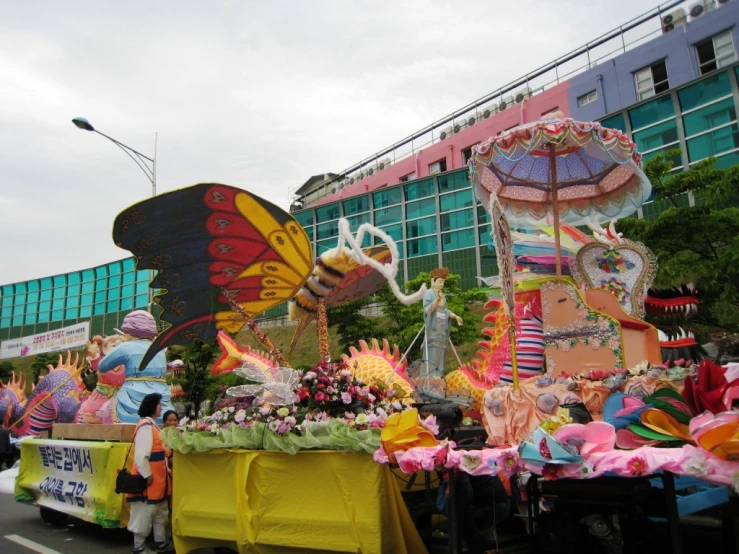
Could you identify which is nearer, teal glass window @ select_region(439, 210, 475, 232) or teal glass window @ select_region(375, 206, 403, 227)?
teal glass window @ select_region(439, 210, 475, 232)

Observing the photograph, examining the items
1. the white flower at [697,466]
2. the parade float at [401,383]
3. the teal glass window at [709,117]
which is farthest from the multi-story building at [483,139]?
the white flower at [697,466]

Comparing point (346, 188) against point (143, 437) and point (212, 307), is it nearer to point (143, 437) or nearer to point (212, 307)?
point (212, 307)

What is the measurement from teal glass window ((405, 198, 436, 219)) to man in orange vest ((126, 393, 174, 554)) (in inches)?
881

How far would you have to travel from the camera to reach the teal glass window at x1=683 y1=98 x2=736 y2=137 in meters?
18.8

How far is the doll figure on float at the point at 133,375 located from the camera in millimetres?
8227

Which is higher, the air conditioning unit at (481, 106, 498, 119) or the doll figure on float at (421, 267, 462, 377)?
the air conditioning unit at (481, 106, 498, 119)

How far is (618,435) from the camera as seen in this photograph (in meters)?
3.55

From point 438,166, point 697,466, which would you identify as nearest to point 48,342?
point 438,166

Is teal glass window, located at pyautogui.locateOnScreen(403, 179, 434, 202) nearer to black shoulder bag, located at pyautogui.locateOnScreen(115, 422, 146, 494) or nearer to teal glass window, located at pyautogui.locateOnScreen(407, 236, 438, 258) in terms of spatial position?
teal glass window, located at pyautogui.locateOnScreen(407, 236, 438, 258)

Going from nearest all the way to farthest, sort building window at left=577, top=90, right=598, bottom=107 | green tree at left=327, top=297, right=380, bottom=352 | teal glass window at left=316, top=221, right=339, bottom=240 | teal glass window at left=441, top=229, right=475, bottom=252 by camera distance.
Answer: green tree at left=327, top=297, right=380, bottom=352 → building window at left=577, top=90, right=598, bottom=107 → teal glass window at left=441, top=229, right=475, bottom=252 → teal glass window at left=316, top=221, right=339, bottom=240

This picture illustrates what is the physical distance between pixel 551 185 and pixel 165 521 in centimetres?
812

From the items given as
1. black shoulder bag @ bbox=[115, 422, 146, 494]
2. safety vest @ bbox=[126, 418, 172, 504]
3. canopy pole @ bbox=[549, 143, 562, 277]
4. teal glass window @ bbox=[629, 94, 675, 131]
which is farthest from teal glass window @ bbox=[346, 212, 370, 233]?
black shoulder bag @ bbox=[115, 422, 146, 494]

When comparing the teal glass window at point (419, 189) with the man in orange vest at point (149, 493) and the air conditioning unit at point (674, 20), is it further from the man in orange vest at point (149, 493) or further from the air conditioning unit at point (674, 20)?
the man in orange vest at point (149, 493)

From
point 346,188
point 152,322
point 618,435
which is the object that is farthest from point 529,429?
point 346,188
